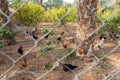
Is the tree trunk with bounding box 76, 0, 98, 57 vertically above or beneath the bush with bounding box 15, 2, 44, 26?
beneath

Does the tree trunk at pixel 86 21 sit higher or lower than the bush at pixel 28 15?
lower

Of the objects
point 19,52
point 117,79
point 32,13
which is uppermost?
point 32,13

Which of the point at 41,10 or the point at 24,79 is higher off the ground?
the point at 41,10

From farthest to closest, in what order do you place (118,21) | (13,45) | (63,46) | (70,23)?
(70,23) < (118,21) < (13,45) < (63,46)

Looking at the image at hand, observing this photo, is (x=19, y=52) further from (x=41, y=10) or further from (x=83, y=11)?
(x=41, y=10)

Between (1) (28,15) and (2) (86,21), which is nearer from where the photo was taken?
(2) (86,21)

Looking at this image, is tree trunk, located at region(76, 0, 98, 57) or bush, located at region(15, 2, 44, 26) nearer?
tree trunk, located at region(76, 0, 98, 57)

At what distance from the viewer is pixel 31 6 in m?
11.8

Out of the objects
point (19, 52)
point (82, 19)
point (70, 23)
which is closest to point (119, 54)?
point (82, 19)

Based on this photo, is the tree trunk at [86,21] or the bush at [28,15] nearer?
the tree trunk at [86,21]

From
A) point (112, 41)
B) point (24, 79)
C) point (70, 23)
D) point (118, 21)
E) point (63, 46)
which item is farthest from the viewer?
point (70, 23)

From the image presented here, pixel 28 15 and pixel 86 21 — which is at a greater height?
pixel 28 15

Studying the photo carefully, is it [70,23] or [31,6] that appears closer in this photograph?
[31,6]

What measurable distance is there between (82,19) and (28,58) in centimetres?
198
